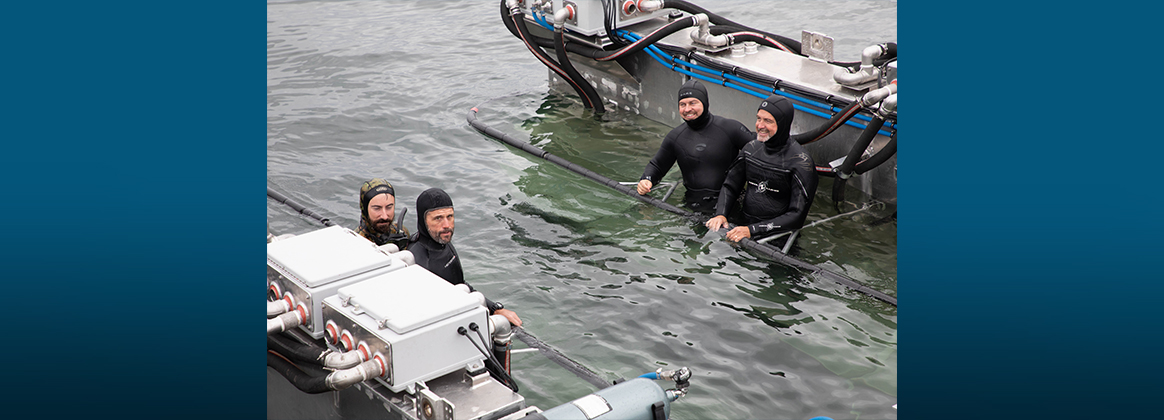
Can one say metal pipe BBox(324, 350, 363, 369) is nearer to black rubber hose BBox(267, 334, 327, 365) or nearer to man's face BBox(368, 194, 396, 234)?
black rubber hose BBox(267, 334, 327, 365)

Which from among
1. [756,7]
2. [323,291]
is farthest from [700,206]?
[756,7]

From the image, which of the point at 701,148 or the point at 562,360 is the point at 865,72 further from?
the point at 562,360

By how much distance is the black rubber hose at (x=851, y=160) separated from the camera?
627 centimetres

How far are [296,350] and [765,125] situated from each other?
3.39 metres

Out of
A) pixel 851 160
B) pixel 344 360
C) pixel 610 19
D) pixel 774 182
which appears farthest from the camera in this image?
pixel 610 19

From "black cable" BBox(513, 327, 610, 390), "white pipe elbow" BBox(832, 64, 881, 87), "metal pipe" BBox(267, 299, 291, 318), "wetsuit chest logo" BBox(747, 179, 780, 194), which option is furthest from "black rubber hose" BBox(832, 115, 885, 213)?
"metal pipe" BBox(267, 299, 291, 318)

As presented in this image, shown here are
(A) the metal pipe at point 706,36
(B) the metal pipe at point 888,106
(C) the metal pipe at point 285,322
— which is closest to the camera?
(C) the metal pipe at point 285,322

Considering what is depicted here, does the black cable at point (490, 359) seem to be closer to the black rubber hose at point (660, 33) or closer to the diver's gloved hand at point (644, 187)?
the diver's gloved hand at point (644, 187)

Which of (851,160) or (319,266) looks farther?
(851,160)

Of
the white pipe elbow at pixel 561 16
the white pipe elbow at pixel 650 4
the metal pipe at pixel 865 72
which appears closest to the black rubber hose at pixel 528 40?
the white pipe elbow at pixel 561 16

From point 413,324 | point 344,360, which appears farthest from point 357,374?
point 413,324

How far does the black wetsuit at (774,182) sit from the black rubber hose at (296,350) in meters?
3.22

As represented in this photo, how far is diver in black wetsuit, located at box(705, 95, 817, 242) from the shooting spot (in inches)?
243

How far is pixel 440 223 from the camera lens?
4.53 m
